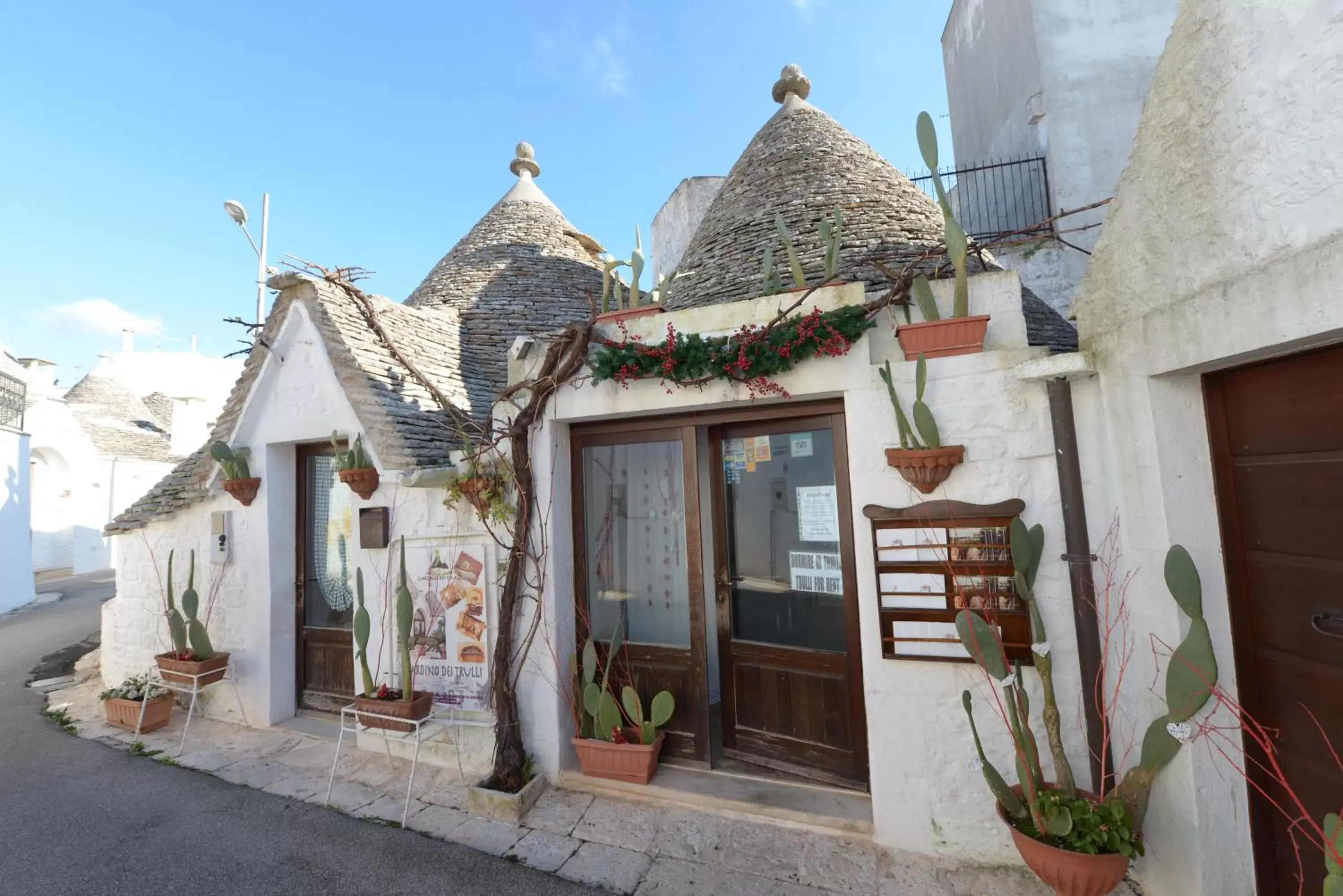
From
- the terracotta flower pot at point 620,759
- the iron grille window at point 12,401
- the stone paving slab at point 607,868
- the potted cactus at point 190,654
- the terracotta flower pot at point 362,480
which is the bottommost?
the stone paving slab at point 607,868

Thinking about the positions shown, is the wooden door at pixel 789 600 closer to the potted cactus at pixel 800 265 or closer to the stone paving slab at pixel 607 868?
the potted cactus at pixel 800 265

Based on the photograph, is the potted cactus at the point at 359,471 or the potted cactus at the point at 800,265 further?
the potted cactus at the point at 359,471

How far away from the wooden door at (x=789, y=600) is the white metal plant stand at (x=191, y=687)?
476cm

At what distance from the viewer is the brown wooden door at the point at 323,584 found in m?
5.74

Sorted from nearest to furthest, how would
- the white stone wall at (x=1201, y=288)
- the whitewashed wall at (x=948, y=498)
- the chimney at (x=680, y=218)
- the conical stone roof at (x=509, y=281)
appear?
the white stone wall at (x=1201, y=288), the whitewashed wall at (x=948, y=498), the conical stone roof at (x=509, y=281), the chimney at (x=680, y=218)

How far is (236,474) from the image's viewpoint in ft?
18.4

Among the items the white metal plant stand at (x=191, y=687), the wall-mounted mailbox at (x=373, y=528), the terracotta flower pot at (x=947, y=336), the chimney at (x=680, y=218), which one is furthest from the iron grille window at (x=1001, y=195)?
the white metal plant stand at (x=191, y=687)

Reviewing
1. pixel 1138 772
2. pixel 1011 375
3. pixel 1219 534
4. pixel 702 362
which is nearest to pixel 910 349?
pixel 1011 375

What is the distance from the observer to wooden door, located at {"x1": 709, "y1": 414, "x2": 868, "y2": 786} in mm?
3820

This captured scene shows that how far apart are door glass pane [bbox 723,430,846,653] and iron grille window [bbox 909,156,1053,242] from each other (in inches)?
296

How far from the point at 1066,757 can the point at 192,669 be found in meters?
6.83

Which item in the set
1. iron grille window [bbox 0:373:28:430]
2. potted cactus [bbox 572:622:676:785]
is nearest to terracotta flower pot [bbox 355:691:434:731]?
potted cactus [bbox 572:622:676:785]

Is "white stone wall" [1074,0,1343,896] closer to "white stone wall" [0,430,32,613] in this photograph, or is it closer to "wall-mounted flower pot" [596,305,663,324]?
"wall-mounted flower pot" [596,305,663,324]

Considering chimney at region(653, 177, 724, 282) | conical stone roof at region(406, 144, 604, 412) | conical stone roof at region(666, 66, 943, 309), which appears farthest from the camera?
chimney at region(653, 177, 724, 282)
